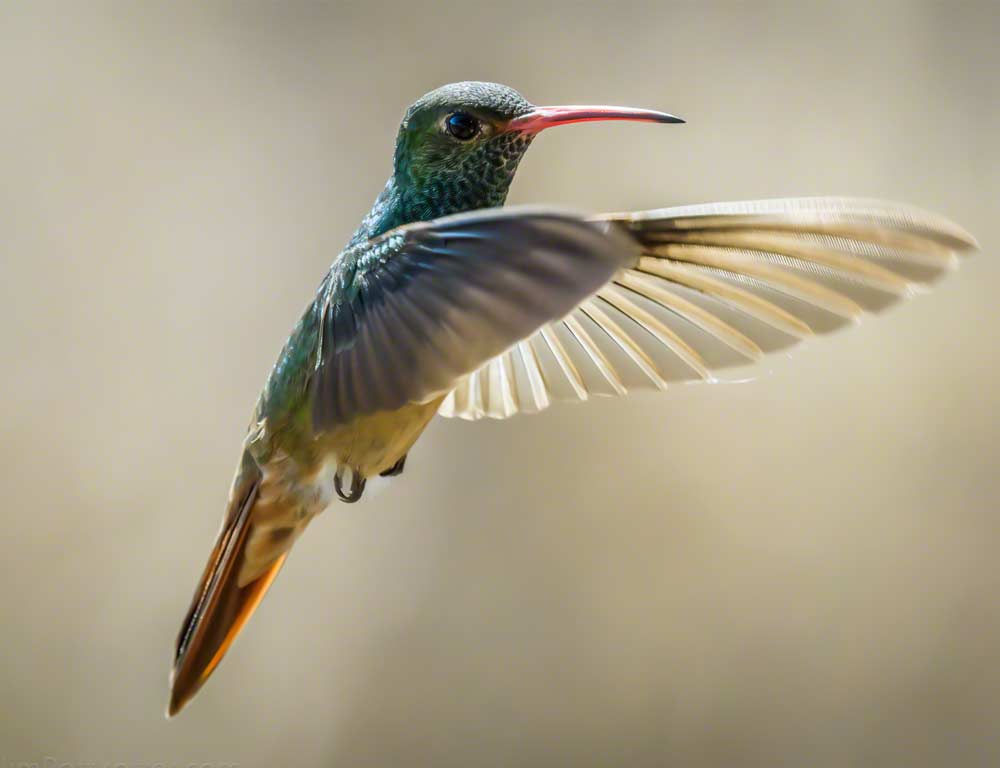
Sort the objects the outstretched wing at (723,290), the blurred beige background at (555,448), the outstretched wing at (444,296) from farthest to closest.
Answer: the blurred beige background at (555,448) < the outstretched wing at (723,290) < the outstretched wing at (444,296)

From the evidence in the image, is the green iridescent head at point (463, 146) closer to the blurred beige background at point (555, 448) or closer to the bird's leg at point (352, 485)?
the bird's leg at point (352, 485)

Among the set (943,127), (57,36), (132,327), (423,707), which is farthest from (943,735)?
(57,36)

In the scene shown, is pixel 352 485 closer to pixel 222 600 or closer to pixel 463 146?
pixel 222 600

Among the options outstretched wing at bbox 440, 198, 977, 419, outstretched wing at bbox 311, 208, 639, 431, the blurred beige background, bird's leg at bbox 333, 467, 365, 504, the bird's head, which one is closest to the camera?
outstretched wing at bbox 311, 208, 639, 431

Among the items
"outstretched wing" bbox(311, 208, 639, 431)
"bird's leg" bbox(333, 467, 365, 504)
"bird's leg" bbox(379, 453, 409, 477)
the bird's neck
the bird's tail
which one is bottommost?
the bird's tail

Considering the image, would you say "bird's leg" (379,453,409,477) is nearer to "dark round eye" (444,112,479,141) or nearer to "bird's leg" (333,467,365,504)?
"bird's leg" (333,467,365,504)

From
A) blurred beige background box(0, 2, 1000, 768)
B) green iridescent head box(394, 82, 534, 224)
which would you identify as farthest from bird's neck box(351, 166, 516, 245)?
blurred beige background box(0, 2, 1000, 768)

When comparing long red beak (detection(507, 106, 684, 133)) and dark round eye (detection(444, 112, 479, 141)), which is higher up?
dark round eye (detection(444, 112, 479, 141))

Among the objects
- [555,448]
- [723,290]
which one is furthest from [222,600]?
[555,448]

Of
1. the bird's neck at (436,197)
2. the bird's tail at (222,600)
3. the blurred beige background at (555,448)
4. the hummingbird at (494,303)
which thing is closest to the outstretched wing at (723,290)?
the hummingbird at (494,303)
